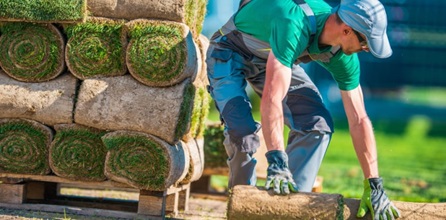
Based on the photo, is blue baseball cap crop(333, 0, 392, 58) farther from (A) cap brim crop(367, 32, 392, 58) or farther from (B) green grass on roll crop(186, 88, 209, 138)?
(B) green grass on roll crop(186, 88, 209, 138)

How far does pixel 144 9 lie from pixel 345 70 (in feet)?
4.22

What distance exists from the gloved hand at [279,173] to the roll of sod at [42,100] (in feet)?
5.27

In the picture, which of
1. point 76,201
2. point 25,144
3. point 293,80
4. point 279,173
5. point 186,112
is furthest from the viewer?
point 76,201

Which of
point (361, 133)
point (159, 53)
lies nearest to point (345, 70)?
point (361, 133)

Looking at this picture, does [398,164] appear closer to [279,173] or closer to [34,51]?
[34,51]

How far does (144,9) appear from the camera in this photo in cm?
466

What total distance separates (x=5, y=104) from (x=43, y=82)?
10.3 inches

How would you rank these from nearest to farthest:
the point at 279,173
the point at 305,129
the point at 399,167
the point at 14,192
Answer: the point at 279,173 → the point at 305,129 → the point at 14,192 → the point at 399,167

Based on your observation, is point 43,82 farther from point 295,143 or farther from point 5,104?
point 295,143

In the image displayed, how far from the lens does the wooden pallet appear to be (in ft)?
15.4

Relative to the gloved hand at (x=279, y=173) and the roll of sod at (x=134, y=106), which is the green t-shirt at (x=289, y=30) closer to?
the gloved hand at (x=279, y=173)

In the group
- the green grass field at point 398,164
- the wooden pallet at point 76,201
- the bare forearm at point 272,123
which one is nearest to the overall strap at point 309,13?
the bare forearm at point 272,123

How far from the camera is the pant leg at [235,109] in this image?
4.18 meters

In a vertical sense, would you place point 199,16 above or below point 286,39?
above
